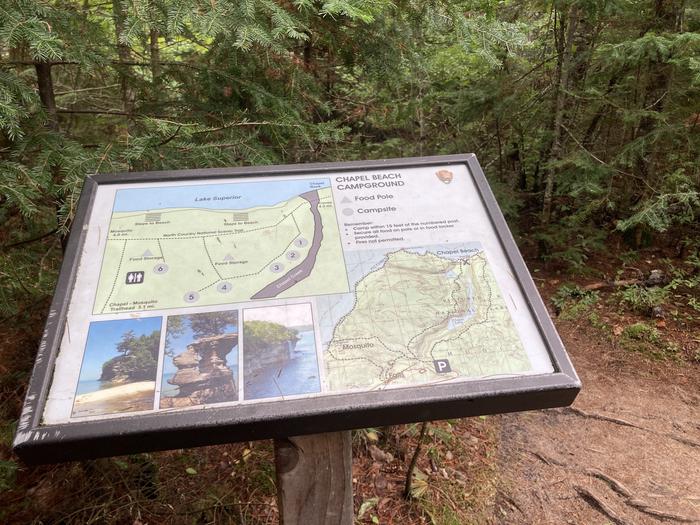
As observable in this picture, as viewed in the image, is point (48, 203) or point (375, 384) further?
point (48, 203)

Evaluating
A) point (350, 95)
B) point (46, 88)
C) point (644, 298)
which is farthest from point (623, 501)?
point (350, 95)

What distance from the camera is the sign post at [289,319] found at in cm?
135

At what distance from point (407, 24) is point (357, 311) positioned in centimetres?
266

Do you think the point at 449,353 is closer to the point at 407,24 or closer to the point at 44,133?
the point at 44,133

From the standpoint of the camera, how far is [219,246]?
5.66ft

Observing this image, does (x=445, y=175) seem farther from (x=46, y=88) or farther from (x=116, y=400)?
(x=46, y=88)

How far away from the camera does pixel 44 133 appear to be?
2.34m

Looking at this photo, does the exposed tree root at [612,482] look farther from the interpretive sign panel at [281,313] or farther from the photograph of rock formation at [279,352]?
the photograph of rock formation at [279,352]

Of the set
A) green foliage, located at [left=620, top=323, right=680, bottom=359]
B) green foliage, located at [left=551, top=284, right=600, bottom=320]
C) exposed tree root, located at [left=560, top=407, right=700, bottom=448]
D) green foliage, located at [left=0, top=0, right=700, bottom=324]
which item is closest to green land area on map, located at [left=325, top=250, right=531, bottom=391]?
green foliage, located at [left=0, top=0, right=700, bottom=324]

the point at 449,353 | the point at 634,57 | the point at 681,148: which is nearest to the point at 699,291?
the point at 681,148

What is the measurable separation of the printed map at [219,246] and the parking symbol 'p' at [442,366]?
419mm

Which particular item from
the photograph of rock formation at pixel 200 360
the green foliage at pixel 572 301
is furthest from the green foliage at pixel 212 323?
the green foliage at pixel 572 301

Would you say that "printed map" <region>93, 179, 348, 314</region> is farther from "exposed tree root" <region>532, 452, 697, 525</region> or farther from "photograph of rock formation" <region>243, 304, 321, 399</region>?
"exposed tree root" <region>532, 452, 697, 525</region>

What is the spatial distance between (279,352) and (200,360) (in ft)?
0.81
